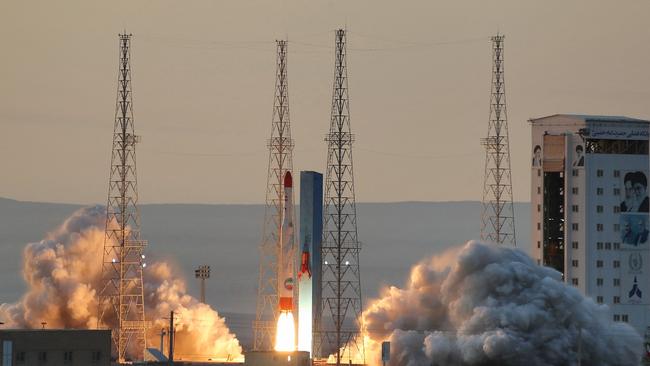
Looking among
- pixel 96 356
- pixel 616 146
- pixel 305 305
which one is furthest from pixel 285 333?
pixel 616 146

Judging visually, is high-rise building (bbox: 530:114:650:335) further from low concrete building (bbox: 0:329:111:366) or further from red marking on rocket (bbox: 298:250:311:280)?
low concrete building (bbox: 0:329:111:366)

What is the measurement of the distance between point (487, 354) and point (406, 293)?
11.3 m

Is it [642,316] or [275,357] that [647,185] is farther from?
[275,357]

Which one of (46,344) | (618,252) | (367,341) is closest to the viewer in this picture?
(46,344)

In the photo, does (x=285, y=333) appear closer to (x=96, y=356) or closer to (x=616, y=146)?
(x=96, y=356)

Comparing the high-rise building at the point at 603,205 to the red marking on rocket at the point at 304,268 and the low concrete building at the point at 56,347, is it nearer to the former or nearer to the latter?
the red marking on rocket at the point at 304,268

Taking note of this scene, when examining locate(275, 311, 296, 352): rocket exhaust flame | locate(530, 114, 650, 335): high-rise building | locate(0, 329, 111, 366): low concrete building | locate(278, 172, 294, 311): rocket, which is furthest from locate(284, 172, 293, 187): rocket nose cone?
locate(0, 329, 111, 366): low concrete building

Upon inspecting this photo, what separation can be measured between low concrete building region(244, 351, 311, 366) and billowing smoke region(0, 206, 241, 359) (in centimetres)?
1811

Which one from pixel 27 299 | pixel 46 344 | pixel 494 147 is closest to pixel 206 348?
pixel 27 299

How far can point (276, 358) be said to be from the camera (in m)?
140

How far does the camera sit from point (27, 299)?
161 m

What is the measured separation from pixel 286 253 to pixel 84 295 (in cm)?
1750

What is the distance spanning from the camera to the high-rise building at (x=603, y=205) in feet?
566

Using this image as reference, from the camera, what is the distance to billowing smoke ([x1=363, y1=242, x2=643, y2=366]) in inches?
5512
